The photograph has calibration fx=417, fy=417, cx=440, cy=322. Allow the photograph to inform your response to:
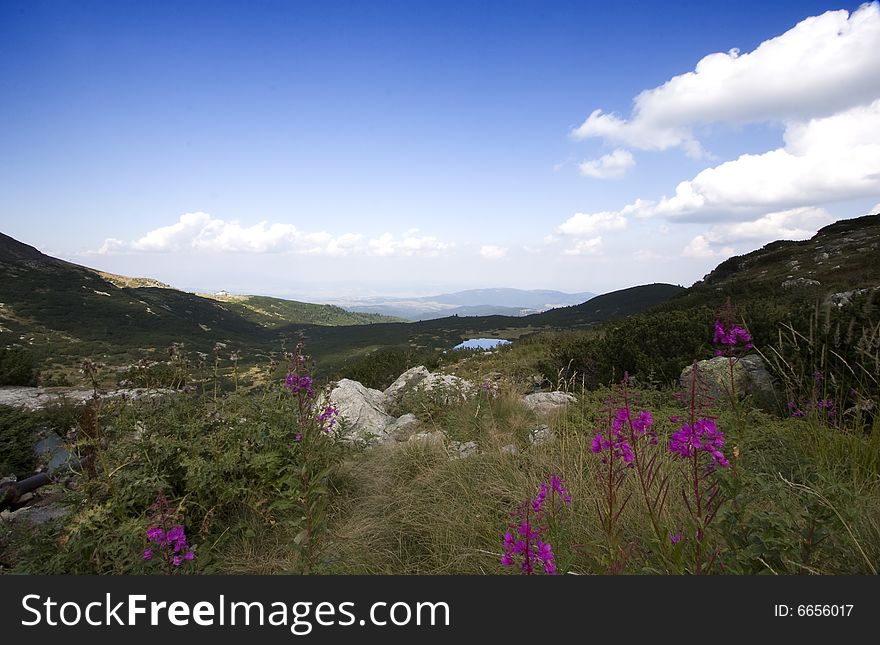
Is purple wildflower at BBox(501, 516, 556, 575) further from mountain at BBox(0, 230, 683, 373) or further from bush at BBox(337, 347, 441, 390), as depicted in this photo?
mountain at BBox(0, 230, 683, 373)

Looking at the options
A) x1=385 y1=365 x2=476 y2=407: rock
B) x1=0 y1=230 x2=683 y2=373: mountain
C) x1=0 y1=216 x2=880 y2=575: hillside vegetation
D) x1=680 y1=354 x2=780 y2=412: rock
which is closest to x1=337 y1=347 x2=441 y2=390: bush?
x1=385 y1=365 x2=476 y2=407: rock

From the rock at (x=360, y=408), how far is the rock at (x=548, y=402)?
2.03 metres

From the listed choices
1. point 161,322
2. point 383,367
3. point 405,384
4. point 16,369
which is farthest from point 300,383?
point 161,322

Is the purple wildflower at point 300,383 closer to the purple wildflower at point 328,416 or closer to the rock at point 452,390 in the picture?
the purple wildflower at point 328,416

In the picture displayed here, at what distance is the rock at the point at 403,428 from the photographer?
17.7 feet

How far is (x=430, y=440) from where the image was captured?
14.5 ft

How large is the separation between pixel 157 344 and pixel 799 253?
59.0 metres

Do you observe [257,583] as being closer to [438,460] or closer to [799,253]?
[438,460]

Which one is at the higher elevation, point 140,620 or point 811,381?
point 811,381

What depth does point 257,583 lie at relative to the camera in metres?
1.85

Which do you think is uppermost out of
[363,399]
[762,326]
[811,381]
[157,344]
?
[762,326]

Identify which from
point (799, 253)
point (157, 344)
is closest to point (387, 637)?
point (799, 253)

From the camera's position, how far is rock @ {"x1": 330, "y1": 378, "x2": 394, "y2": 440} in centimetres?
577

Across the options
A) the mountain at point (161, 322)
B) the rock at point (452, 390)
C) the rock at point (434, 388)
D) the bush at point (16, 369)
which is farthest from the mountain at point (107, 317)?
the rock at point (452, 390)
